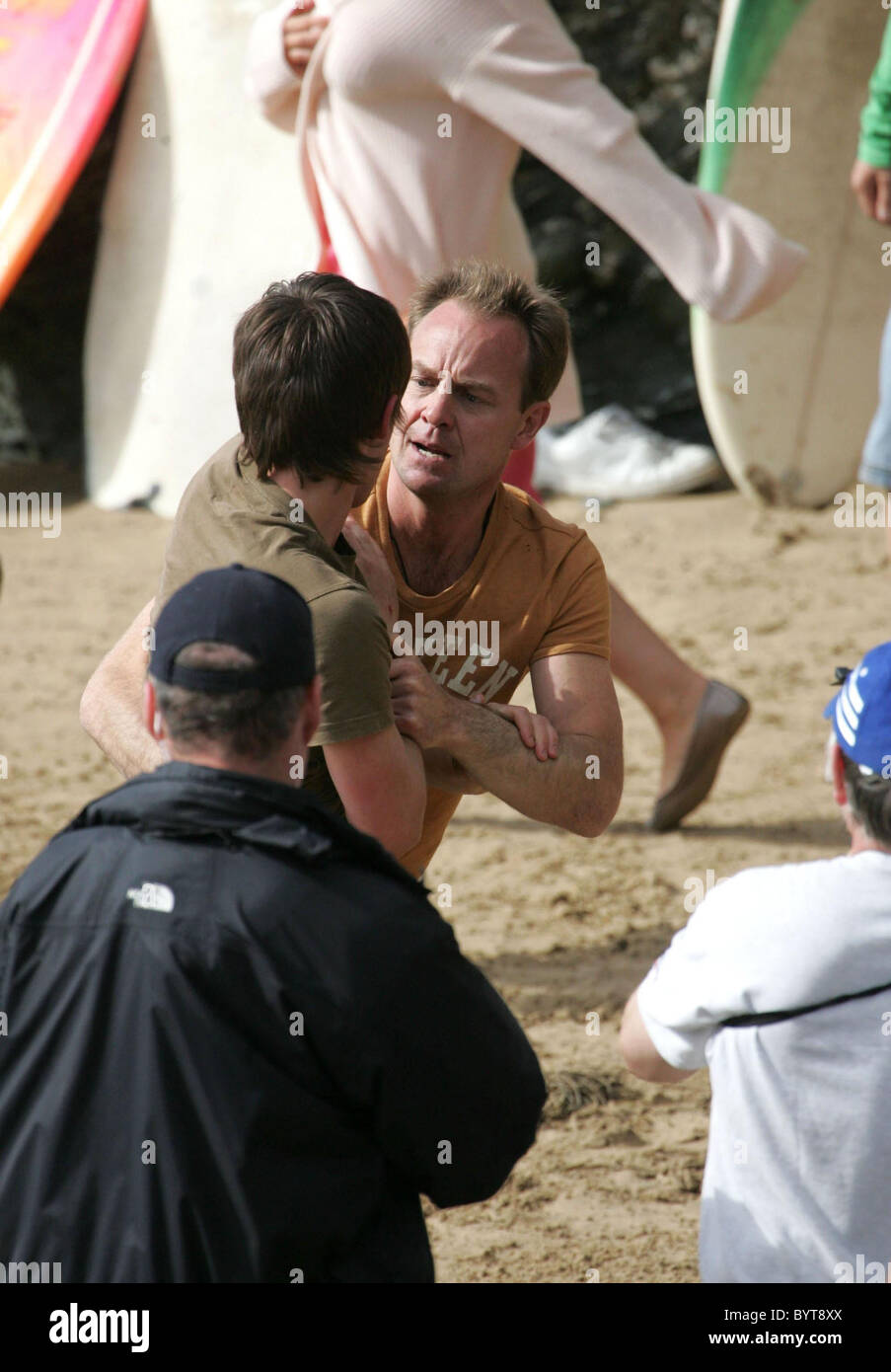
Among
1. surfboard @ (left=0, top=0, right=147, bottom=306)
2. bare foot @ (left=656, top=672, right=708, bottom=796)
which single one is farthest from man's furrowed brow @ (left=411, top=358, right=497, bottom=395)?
surfboard @ (left=0, top=0, right=147, bottom=306)

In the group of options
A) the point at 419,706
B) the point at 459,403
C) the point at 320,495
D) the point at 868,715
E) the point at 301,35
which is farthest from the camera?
the point at 301,35

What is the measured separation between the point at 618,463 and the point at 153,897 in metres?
6.04

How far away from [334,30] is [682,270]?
91 cm

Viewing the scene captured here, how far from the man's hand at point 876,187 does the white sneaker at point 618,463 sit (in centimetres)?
299

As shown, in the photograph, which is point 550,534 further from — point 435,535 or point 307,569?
point 307,569

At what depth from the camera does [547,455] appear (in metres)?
7.21

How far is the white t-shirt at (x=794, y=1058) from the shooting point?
1.56 m

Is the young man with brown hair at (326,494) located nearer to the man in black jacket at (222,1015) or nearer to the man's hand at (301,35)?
the man in black jacket at (222,1015)

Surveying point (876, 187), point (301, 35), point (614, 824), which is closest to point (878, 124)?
point (876, 187)

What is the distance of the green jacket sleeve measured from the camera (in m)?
3.88

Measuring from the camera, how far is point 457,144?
360cm

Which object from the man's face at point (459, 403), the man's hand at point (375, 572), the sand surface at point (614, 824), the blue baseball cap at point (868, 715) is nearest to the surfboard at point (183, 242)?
the sand surface at point (614, 824)

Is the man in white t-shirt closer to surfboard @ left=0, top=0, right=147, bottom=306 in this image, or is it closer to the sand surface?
the sand surface
